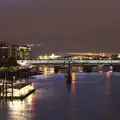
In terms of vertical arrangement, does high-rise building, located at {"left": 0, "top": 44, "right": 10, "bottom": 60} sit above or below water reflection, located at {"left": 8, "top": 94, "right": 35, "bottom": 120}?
above

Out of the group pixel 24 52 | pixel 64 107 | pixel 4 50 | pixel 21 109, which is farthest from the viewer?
pixel 24 52

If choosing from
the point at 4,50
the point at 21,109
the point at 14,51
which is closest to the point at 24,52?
the point at 14,51

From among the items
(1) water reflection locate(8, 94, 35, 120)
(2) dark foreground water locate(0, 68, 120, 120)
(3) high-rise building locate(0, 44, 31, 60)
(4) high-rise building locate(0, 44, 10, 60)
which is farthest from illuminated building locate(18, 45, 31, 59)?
(1) water reflection locate(8, 94, 35, 120)

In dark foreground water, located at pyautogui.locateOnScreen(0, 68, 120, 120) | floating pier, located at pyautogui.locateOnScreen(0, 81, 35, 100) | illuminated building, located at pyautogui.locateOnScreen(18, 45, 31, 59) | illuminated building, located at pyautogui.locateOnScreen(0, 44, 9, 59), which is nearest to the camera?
dark foreground water, located at pyautogui.locateOnScreen(0, 68, 120, 120)

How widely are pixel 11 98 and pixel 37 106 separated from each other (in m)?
2.16

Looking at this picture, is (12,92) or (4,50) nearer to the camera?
(12,92)

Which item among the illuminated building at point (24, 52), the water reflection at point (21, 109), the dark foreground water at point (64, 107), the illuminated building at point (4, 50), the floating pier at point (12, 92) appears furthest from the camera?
the illuminated building at point (24, 52)

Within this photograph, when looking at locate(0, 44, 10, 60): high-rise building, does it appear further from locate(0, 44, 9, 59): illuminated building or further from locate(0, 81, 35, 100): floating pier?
locate(0, 81, 35, 100): floating pier

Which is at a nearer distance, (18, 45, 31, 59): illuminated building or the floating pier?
the floating pier

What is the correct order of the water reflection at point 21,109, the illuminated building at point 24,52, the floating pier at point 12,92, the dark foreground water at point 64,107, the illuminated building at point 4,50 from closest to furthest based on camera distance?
the water reflection at point 21,109 → the dark foreground water at point 64,107 → the floating pier at point 12,92 → the illuminated building at point 4,50 → the illuminated building at point 24,52

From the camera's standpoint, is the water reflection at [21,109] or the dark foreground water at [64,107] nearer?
the water reflection at [21,109]

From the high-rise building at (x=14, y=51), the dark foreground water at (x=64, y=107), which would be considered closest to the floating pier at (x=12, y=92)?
the dark foreground water at (x=64, y=107)

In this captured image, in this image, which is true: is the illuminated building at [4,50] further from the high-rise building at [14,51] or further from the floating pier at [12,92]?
the floating pier at [12,92]

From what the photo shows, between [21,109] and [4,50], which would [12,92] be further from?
[4,50]
